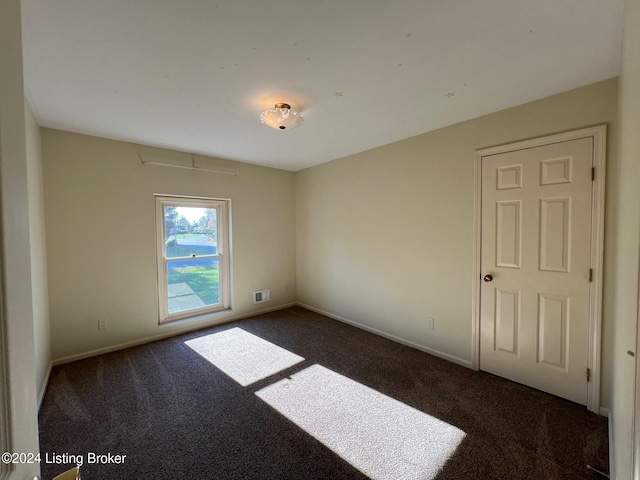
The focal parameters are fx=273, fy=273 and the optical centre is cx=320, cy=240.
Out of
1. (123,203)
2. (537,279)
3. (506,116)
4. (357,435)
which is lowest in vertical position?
(357,435)

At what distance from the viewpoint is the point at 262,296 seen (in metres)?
4.47

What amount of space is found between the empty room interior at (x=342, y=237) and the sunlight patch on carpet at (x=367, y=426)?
0.06 ft

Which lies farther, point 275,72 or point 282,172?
point 282,172

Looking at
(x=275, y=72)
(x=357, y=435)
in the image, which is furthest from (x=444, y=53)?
(x=357, y=435)

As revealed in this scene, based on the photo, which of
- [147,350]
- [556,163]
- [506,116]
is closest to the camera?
[556,163]

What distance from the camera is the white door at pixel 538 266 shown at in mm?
2100

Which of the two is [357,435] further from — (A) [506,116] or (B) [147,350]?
(A) [506,116]

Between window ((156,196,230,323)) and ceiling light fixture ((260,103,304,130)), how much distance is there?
2.12m

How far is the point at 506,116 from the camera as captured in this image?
2.42 meters

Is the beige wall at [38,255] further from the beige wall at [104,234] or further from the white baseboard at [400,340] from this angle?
the white baseboard at [400,340]

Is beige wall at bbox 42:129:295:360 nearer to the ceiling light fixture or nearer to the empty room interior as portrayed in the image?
the empty room interior

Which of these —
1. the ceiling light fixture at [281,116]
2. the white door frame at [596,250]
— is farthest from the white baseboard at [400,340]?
the ceiling light fixture at [281,116]

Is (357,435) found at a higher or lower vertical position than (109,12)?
lower

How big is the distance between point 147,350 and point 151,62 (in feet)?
9.63
